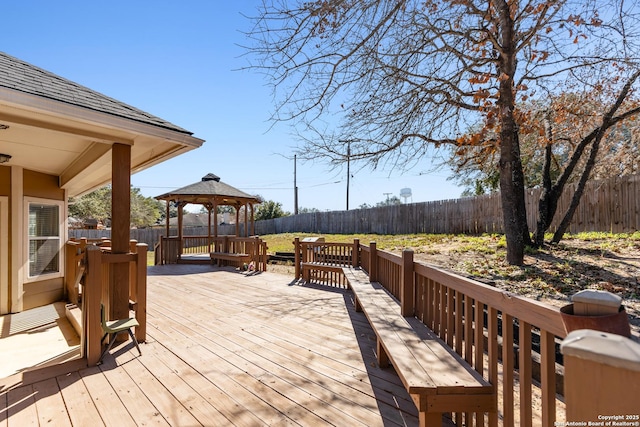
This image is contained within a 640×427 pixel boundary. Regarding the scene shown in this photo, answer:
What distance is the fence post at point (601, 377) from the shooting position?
68cm

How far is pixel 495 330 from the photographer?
156cm

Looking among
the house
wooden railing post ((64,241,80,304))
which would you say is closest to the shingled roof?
the house

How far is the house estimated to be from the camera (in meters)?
2.71

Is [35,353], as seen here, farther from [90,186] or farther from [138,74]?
[138,74]

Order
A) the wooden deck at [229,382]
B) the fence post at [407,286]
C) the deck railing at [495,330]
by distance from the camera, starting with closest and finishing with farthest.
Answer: the deck railing at [495,330] < the wooden deck at [229,382] < the fence post at [407,286]

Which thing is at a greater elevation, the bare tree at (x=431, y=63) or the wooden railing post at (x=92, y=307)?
the bare tree at (x=431, y=63)

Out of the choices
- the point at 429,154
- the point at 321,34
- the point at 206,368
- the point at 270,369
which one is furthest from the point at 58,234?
the point at 429,154

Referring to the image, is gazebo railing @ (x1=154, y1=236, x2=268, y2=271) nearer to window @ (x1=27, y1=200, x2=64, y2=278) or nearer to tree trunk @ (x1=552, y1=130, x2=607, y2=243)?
window @ (x1=27, y1=200, x2=64, y2=278)

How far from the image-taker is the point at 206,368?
9.18 ft

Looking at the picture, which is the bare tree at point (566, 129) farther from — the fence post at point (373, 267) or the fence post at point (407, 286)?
the fence post at point (407, 286)

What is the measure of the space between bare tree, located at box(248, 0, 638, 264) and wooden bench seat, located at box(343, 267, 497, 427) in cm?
388

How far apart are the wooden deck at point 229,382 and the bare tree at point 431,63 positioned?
353cm

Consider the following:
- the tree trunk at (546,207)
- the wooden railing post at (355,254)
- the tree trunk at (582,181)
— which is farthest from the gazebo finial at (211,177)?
the tree trunk at (582,181)

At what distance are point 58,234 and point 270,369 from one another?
597 centimetres
